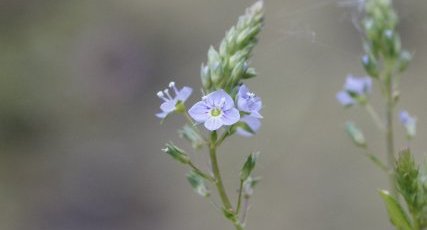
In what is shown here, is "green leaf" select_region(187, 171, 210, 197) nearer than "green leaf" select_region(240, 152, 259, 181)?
No

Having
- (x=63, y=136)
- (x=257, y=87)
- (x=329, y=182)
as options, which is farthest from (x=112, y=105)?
(x=329, y=182)

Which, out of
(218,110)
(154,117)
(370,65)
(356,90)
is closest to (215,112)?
(218,110)

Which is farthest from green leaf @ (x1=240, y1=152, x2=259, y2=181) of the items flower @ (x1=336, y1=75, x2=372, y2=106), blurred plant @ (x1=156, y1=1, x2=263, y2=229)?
flower @ (x1=336, y1=75, x2=372, y2=106)

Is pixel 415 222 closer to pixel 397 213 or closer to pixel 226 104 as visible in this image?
pixel 397 213

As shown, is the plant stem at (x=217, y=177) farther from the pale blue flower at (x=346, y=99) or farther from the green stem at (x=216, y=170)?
the pale blue flower at (x=346, y=99)

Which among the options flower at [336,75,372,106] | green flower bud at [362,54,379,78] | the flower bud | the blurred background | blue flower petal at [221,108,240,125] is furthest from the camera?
the blurred background

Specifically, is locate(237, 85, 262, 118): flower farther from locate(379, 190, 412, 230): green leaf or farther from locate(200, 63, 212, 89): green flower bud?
locate(379, 190, 412, 230): green leaf
